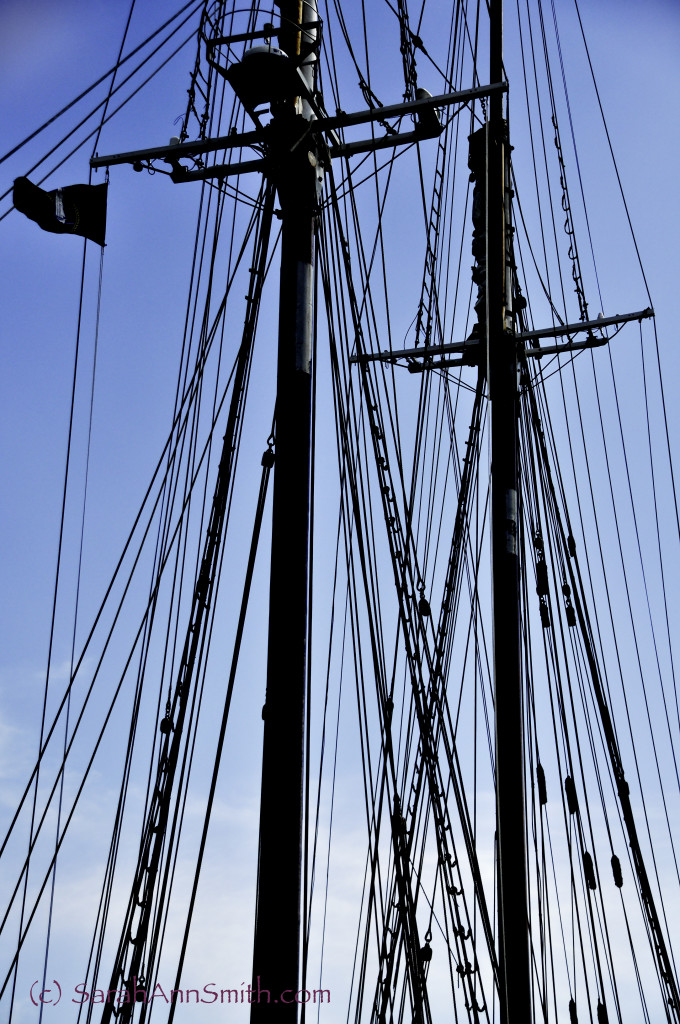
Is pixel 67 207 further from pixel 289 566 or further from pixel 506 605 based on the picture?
pixel 506 605

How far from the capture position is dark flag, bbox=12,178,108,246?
10430mm

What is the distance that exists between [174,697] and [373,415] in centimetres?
400

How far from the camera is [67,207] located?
444 inches

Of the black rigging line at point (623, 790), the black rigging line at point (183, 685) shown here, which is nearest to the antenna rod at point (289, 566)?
the black rigging line at point (183, 685)

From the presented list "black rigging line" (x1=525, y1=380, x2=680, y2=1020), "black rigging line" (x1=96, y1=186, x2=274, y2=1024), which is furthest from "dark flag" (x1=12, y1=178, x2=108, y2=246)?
"black rigging line" (x1=525, y1=380, x2=680, y2=1020)

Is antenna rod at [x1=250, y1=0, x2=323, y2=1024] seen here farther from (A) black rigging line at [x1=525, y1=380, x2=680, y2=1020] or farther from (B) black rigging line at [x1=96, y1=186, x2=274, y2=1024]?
(A) black rigging line at [x1=525, y1=380, x2=680, y2=1020]

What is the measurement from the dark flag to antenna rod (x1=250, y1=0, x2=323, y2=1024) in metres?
1.95

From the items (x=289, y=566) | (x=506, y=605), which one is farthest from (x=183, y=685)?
(x=506, y=605)

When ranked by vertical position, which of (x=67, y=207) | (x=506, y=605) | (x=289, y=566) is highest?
(x=67, y=207)

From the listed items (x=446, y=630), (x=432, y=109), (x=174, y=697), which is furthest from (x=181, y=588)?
(x=446, y=630)

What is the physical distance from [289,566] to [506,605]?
25.2 ft

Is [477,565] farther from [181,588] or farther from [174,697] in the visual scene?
[174,697]

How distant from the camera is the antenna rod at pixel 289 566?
7676mm

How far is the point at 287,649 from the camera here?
8633mm
